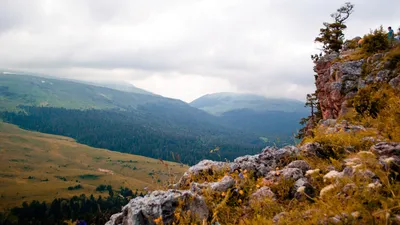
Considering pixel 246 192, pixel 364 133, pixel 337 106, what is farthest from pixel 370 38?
pixel 246 192

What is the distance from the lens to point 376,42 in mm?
23109

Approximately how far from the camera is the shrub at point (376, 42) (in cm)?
2239

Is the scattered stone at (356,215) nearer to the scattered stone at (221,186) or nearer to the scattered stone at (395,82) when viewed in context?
the scattered stone at (221,186)

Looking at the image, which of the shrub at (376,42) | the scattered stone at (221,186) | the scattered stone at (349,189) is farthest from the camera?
the shrub at (376,42)

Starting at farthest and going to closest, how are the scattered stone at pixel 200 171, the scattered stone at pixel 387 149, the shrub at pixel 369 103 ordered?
the shrub at pixel 369 103, the scattered stone at pixel 200 171, the scattered stone at pixel 387 149

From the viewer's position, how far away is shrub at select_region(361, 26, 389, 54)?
22391 mm

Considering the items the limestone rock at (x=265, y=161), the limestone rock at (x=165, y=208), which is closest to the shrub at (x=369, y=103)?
the limestone rock at (x=265, y=161)

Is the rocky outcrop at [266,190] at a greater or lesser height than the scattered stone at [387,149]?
lesser

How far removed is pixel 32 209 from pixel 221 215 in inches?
6566

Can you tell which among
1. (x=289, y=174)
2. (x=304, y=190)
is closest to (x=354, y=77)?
(x=289, y=174)

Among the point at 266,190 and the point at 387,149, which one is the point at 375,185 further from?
the point at 266,190

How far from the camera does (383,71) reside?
18.1 metres

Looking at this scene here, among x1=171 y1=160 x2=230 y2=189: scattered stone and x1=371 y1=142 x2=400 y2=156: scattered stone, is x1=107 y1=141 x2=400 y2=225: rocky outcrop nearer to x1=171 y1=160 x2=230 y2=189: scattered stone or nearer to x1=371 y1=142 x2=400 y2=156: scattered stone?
x1=371 y1=142 x2=400 y2=156: scattered stone

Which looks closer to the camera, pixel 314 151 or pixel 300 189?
pixel 300 189
